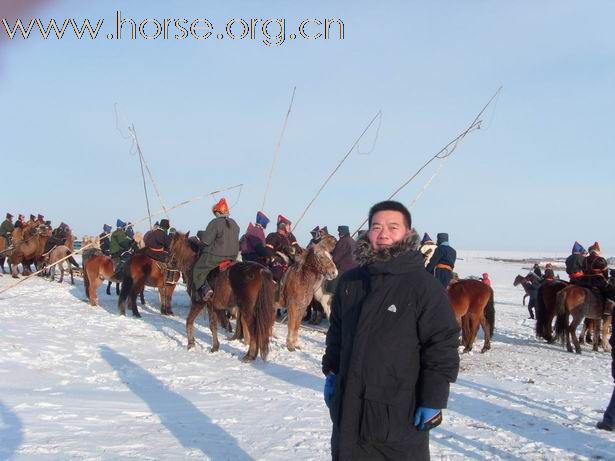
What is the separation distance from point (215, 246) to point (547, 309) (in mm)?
7399

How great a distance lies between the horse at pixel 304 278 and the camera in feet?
33.4

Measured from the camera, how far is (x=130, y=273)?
1366 cm

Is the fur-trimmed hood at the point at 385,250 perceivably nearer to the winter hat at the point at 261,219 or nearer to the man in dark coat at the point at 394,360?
the man in dark coat at the point at 394,360

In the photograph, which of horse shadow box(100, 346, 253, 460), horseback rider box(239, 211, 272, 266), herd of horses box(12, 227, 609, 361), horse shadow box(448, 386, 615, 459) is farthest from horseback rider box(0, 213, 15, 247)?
horse shadow box(448, 386, 615, 459)

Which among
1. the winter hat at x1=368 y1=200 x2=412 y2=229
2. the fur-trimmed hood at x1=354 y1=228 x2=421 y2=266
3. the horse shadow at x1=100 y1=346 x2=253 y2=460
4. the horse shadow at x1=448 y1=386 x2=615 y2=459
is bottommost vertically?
the horse shadow at x1=100 y1=346 x2=253 y2=460

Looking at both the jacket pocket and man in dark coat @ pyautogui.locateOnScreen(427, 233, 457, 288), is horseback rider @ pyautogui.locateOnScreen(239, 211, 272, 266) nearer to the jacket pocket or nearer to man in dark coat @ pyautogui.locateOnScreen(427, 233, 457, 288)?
man in dark coat @ pyautogui.locateOnScreen(427, 233, 457, 288)

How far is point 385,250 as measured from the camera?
2.89 m

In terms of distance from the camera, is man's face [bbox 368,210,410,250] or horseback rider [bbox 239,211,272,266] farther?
horseback rider [bbox 239,211,272,266]

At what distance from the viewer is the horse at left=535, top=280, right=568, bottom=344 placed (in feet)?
42.0

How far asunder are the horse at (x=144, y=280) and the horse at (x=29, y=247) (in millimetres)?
8508

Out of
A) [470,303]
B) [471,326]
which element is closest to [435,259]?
[470,303]

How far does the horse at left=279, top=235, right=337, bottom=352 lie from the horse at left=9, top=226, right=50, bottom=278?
1331 cm

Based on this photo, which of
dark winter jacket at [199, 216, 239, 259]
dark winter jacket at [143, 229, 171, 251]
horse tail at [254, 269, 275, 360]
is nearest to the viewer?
horse tail at [254, 269, 275, 360]

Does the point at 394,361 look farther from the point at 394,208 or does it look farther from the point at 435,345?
the point at 394,208
